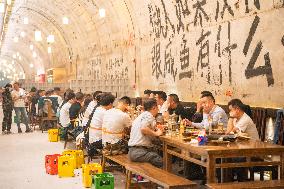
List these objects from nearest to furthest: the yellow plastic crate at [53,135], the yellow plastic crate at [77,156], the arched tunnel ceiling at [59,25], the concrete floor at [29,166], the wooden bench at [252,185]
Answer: the wooden bench at [252,185]
the concrete floor at [29,166]
the yellow plastic crate at [77,156]
the yellow plastic crate at [53,135]
the arched tunnel ceiling at [59,25]

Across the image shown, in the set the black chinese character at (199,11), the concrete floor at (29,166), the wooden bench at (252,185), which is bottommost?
the concrete floor at (29,166)

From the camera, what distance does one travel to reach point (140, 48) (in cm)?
1808

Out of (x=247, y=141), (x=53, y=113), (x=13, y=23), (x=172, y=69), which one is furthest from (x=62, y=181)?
(x=13, y=23)

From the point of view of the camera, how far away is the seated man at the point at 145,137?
7816 mm

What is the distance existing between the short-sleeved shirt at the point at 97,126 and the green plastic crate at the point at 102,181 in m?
2.25

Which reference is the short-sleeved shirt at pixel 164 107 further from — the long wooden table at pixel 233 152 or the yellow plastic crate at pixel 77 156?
the long wooden table at pixel 233 152

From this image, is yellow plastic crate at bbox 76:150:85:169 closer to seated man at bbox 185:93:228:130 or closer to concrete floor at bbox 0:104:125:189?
concrete floor at bbox 0:104:125:189

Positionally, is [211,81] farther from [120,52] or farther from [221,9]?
[120,52]

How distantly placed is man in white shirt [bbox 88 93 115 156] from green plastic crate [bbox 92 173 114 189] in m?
2.16

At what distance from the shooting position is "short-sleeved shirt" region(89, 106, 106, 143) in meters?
9.87

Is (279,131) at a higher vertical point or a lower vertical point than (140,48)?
lower

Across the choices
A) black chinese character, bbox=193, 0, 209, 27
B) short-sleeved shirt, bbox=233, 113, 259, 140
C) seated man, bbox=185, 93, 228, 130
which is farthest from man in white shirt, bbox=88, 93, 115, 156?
black chinese character, bbox=193, 0, 209, 27

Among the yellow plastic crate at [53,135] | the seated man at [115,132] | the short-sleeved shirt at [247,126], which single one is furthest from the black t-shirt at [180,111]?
the yellow plastic crate at [53,135]

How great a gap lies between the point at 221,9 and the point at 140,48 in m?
6.98
